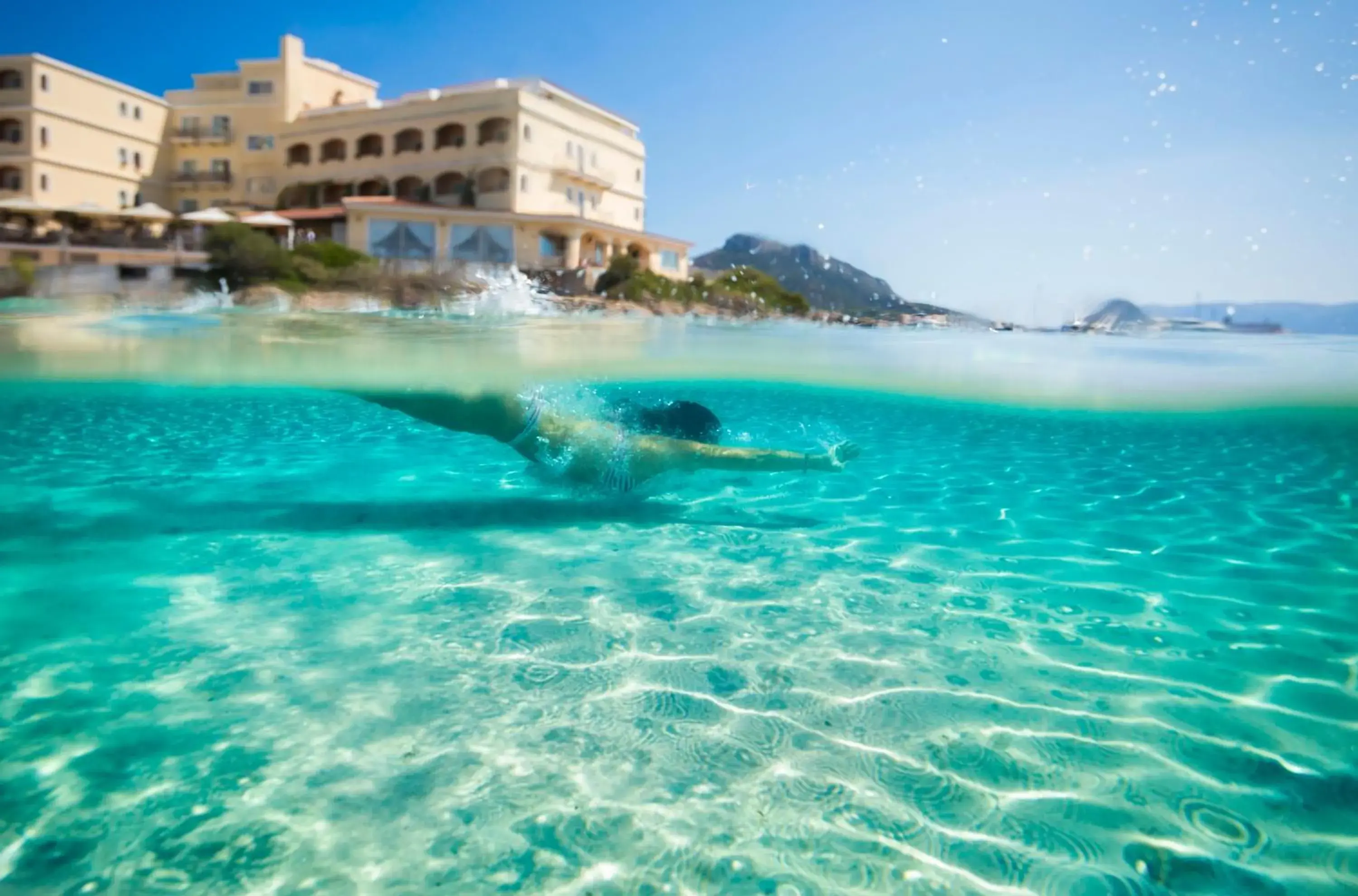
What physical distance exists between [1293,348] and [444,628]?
1012 inches

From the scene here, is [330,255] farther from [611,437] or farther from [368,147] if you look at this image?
[611,437]

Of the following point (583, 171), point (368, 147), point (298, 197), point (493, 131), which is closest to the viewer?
point (493, 131)

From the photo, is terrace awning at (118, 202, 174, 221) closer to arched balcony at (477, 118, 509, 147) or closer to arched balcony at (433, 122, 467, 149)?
arched balcony at (433, 122, 467, 149)

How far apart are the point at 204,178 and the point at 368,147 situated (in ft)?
34.7

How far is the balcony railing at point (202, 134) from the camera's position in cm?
4462

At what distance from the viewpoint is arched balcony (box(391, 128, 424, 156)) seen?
40.9 meters

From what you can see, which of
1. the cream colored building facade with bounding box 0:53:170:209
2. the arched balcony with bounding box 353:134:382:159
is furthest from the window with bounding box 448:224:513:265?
the cream colored building facade with bounding box 0:53:170:209

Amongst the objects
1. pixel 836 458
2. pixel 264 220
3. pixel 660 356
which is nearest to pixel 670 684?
pixel 836 458

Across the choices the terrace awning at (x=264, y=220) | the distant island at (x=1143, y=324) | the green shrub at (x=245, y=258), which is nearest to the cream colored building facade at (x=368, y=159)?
the terrace awning at (x=264, y=220)

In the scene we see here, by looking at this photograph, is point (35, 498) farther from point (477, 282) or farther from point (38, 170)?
point (38, 170)

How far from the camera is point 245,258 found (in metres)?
27.3

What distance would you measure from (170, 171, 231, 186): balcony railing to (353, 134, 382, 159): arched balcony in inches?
336

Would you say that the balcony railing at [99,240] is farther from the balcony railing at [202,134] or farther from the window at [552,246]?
the window at [552,246]

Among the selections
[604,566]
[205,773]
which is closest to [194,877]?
[205,773]
